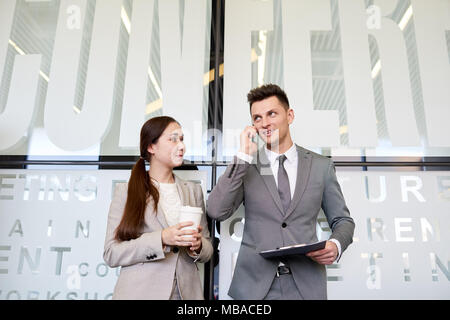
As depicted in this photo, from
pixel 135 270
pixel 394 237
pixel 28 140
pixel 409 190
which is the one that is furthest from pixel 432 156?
pixel 28 140

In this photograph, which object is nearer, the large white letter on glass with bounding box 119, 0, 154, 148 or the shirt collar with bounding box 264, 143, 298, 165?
the shirt collar with bounding box 264, 143, 298, 165

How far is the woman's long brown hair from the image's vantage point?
2.03 m

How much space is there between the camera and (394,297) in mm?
2545

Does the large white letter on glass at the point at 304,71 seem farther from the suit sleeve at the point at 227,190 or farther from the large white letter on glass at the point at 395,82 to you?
the suit sleeve at the point at 227,190

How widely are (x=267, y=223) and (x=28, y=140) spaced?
78.0 inches

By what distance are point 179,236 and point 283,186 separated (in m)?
0.75

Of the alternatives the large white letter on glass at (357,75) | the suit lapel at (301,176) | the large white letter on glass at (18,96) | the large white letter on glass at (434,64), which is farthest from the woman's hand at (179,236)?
the large white letter on glass at (434,64)

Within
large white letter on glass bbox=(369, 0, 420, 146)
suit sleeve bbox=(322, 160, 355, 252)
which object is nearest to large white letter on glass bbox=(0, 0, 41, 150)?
suit sleeve bbox=(322, 160, 355, 252)

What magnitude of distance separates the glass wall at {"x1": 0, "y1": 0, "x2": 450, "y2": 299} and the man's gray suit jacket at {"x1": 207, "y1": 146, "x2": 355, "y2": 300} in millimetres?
395

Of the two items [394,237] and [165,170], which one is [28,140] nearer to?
[165,170]

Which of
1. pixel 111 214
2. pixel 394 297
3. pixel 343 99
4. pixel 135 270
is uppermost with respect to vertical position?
pixel 343 99

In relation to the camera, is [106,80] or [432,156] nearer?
[432,156]

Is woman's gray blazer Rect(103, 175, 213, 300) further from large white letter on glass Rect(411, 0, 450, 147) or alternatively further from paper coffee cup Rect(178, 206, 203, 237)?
large white letter on glass Rect(411, 0, 450, 147)

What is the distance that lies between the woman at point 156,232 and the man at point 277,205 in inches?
9.8
